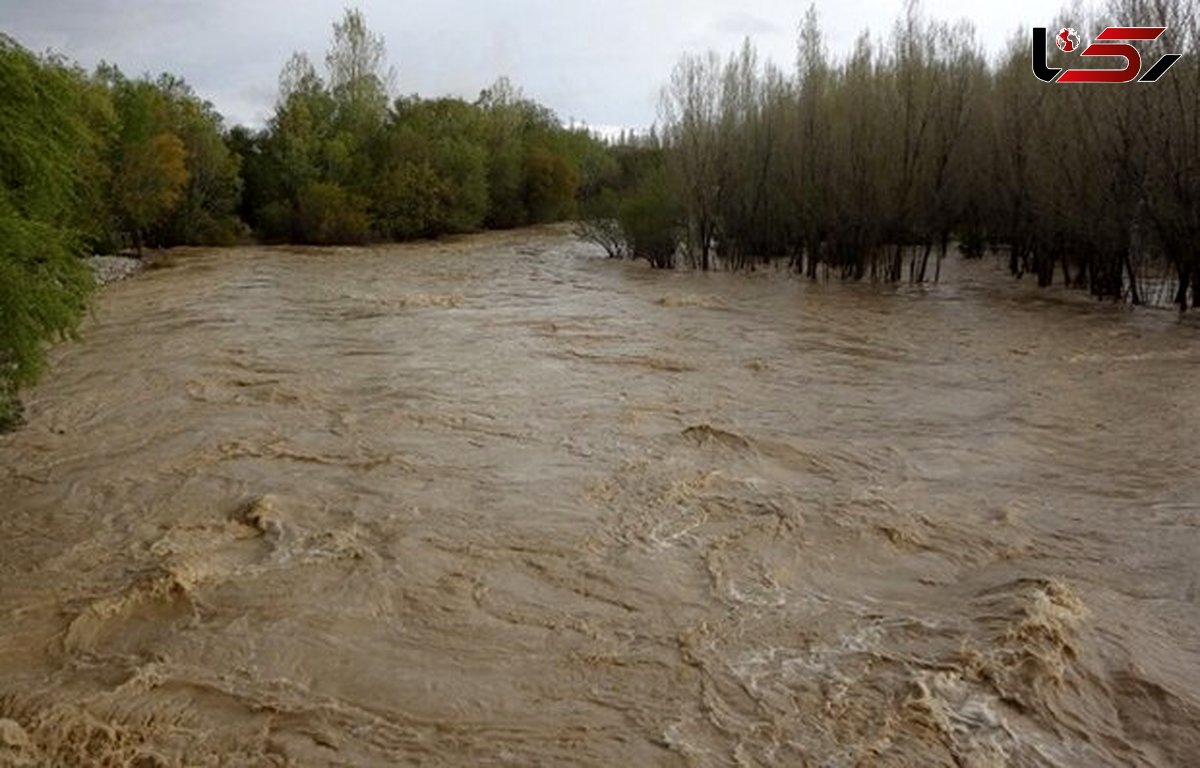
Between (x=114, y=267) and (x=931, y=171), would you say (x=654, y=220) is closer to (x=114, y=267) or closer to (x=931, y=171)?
(x=931, y=171)

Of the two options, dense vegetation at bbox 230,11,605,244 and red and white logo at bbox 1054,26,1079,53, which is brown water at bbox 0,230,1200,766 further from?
dense vegetation at bbox 230,11,605,244

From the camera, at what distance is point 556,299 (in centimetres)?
2373

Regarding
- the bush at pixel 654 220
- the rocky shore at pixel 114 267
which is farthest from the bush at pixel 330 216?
the bush at pixel 654 220

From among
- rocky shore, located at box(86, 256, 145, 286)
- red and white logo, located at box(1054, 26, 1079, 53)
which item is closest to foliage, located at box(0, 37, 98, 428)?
rocky shore, located at box(86, 256, 145, 286)

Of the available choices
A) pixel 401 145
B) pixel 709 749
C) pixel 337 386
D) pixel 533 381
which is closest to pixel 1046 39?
pixel 533 381

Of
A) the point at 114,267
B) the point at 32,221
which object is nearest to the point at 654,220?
the point at 114,267

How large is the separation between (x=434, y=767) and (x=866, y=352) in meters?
13.5

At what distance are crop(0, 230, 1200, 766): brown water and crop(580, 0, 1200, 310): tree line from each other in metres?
6.48

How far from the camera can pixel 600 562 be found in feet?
24.0

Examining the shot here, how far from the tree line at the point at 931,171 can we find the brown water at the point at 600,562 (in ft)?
21.3

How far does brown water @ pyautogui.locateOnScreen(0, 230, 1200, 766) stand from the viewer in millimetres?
5203

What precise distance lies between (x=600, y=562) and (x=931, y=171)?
2241 cm

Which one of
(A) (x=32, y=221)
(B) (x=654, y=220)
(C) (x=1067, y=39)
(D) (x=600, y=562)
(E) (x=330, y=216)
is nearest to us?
(D) (x=600, y=562)

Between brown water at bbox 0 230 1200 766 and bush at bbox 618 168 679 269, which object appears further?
bush at bbox 618 168 679 269
